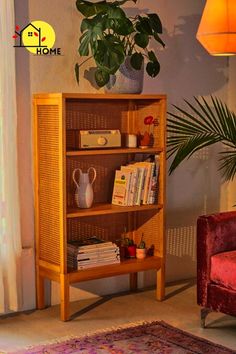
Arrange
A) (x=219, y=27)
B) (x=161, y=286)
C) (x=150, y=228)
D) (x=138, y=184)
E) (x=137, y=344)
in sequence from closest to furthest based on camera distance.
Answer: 1. (x=219, y=27)
2. (x=137, y=344)
3. (x=138, y=184)
4. (x=161, y=286)
5. (x=150, y=228)

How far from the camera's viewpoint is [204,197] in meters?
5.32

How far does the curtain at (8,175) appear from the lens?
4074mm

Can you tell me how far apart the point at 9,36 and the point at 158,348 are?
2.07 m

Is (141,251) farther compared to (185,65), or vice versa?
(185,65)

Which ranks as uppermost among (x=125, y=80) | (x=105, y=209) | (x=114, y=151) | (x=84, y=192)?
(x=125, y=80)

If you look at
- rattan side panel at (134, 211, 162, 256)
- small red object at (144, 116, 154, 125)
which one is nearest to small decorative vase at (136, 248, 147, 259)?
rattan side panel at (134, 211, 162, 256)

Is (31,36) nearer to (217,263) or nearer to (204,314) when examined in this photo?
(217,263)

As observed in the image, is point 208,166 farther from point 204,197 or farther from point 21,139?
point 21,139

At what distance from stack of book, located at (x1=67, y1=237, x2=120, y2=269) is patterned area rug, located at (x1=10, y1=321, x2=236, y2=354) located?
20.1 inches

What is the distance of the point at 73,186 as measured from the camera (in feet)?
14.7

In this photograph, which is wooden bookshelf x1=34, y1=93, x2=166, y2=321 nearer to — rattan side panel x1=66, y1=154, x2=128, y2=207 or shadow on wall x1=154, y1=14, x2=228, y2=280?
rattan side panel x1=66, y1=154, x2=128, y2=207

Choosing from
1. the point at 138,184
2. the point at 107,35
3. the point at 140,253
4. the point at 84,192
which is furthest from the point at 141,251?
the point at 107,35

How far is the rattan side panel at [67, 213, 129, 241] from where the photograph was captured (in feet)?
15.0

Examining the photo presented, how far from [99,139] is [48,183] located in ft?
1.43
